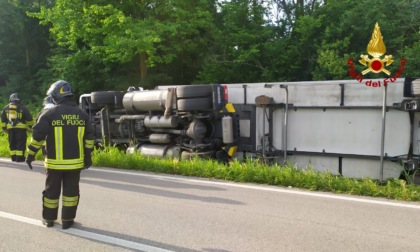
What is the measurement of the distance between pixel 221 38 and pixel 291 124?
10238mm

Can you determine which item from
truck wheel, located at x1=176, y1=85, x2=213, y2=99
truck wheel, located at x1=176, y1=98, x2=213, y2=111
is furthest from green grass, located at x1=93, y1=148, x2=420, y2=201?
truck wheel, located at x1=176, y1=85, x2=213, y2=99

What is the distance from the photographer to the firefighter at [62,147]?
15.4 feet

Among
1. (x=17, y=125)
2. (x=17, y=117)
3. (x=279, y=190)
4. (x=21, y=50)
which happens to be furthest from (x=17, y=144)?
(x=21, y=50)

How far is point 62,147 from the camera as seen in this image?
185 inches

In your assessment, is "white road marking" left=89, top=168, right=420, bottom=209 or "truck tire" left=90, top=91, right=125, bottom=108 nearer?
"white road marking" left=89, top=168, right=420, bottom=209

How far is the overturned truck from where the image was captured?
22.7 feet

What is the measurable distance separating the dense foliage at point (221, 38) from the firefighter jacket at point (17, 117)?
19.6 feet

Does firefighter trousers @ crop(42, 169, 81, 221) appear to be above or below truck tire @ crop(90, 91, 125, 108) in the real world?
below

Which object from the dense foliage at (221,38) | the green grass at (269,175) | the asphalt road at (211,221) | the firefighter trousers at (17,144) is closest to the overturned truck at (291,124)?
the green grass at (269,175)

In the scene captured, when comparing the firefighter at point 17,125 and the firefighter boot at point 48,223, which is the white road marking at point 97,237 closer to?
the firefighter boot at point 48,223

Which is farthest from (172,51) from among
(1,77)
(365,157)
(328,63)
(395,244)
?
(1,77)

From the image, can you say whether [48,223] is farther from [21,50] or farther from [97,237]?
[21,50]

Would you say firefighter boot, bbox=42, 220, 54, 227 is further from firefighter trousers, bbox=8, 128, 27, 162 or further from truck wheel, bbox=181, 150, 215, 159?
firefighter trousers, bbox=8, 128, 27, 162

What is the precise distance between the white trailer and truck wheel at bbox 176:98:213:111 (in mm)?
607
